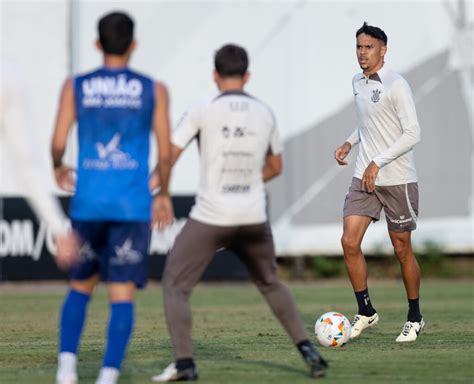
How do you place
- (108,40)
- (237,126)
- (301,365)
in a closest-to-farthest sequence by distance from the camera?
1. (108,40)
2. (237,126)
3. (301,365)

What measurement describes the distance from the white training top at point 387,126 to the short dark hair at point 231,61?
270 centimetres

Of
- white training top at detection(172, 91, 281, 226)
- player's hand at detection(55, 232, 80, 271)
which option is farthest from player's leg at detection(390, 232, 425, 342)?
player's hand at detection(55, 232, 80, 271)

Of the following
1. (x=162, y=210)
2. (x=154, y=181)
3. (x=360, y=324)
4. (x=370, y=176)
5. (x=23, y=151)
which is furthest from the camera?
(x=360, y=324)

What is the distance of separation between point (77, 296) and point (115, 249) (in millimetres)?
427

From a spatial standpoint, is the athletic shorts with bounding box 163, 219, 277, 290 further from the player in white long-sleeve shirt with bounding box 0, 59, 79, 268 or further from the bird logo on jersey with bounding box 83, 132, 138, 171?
the player in white long-sleeve shirt with bounding box 0, 59, 79, 268

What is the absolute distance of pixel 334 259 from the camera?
70.7 feet

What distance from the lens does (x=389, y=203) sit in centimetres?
1045

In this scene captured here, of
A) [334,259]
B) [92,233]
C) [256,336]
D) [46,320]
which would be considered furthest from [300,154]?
[92,233]

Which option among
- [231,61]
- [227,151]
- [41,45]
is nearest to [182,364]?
[227,151]

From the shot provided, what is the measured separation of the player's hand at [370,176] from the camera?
32.8 ft

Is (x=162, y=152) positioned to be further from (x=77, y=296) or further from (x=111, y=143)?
(x=77, y=296)

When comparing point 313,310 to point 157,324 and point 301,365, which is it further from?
point 301,365

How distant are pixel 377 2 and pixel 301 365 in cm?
1420

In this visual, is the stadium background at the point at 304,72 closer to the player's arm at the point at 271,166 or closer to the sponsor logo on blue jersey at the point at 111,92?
the player's arm at the point at 271,166
